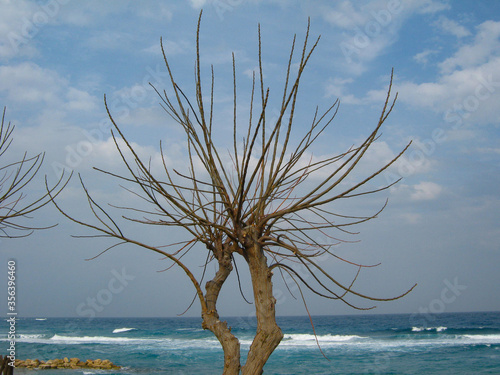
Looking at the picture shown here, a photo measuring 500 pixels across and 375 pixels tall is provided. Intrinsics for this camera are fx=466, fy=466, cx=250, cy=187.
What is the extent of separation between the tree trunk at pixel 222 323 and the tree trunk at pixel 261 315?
122 mm

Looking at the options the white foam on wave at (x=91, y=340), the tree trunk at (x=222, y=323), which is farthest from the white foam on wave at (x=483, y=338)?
the tree trunk at (x=222, y=323)

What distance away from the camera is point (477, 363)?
17703 mm

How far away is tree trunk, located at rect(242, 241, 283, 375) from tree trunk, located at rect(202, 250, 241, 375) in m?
0.12

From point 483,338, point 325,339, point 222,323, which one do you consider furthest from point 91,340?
point 222,323

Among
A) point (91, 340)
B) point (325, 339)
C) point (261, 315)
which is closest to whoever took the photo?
point (261, 315)

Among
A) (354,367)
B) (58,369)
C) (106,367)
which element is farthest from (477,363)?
(58,369)

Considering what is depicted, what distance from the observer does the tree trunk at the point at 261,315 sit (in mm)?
2654

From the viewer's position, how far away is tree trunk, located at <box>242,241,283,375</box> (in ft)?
8.71

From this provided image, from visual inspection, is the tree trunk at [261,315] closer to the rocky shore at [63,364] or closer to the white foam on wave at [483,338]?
the rocky shore at [63,364]

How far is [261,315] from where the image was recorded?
8.87 feet

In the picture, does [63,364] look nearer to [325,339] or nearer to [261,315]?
[261,315]

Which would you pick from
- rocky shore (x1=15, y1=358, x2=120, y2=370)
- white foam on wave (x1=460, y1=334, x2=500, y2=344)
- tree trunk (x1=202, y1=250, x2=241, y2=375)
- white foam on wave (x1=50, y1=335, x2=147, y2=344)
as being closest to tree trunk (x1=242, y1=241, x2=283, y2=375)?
tree trunk (x1=202, y1=250, x2=241, y2=375)

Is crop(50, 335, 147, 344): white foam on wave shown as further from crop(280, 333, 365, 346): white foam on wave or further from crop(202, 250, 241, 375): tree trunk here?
crop(202, 250, 241, 375): tree trunk

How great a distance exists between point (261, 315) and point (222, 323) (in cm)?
41
